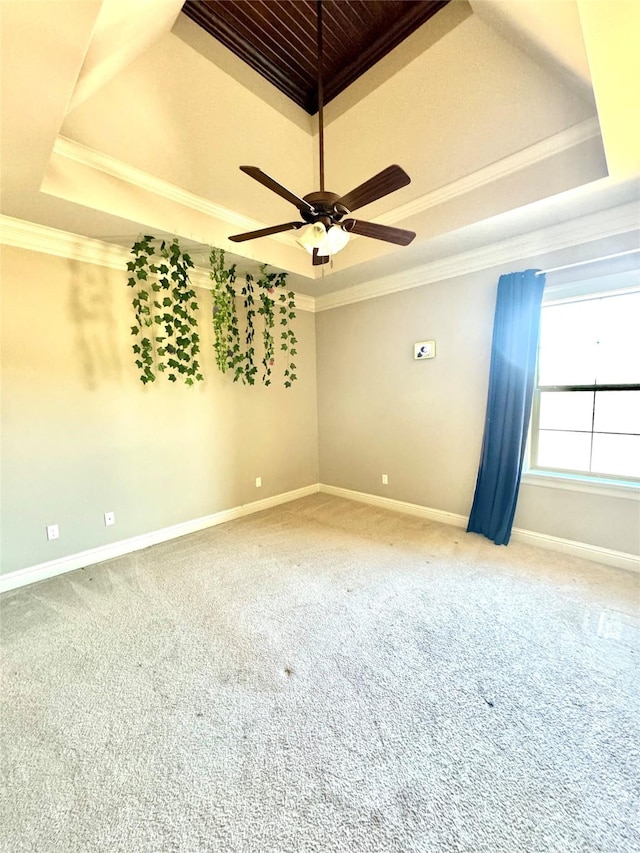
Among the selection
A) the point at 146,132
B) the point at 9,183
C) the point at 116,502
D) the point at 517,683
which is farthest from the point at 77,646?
the point at 146,132

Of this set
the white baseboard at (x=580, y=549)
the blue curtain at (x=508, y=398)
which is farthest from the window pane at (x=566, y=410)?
the white baseboard at (x=580, y=549)

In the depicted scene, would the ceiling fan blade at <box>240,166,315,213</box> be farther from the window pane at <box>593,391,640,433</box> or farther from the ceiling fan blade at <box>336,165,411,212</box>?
the window pane at <box>593,391,640,433</box>

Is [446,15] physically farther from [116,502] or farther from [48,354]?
[116,502]

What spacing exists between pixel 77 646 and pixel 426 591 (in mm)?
2171

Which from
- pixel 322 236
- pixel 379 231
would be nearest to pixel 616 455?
pixel 379 231

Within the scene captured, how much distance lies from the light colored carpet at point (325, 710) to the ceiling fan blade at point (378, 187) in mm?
2376

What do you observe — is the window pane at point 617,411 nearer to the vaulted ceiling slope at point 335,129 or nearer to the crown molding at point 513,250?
the crown molding at point 513,250

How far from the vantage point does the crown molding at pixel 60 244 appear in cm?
242

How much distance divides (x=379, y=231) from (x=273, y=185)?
69 cm

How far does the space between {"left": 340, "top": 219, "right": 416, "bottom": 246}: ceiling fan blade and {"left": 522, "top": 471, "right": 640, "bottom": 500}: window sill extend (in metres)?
2.24

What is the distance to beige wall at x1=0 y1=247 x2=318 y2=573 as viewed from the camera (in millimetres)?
2508

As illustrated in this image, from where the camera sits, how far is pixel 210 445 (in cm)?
359

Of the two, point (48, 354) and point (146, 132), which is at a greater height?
point (146, 132)

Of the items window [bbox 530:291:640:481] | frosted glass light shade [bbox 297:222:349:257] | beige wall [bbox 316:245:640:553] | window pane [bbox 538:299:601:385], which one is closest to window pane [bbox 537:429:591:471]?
window [bbox 530:291:640:481]
